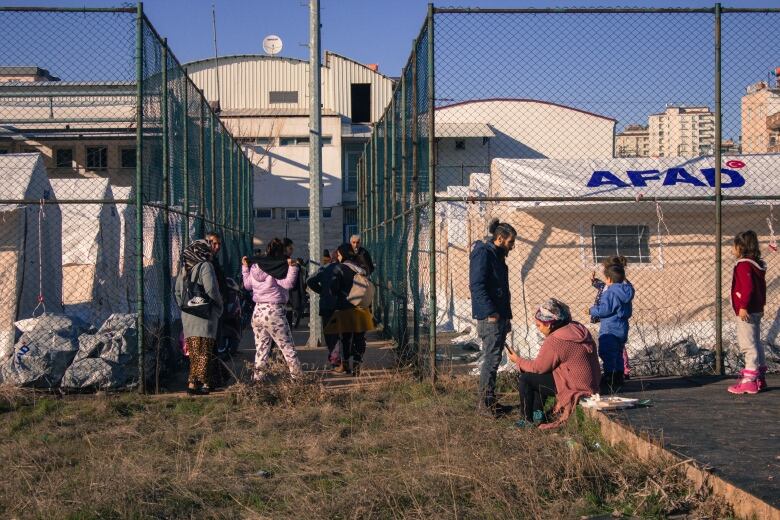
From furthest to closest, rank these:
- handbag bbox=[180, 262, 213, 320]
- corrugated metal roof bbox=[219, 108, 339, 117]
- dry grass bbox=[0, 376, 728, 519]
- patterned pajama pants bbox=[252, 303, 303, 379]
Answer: corrugated metal roof bbox=[219, 108, 339, 117]
patterned pajama pants bbox=[252, 303, 303, 379]
handbag bbox=[180, 262, 213, 320]
dry grass bbox=[0, 376, 728, 519]

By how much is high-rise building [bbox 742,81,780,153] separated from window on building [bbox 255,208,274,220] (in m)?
24.0

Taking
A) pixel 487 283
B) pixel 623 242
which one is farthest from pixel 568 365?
pixel 623 242

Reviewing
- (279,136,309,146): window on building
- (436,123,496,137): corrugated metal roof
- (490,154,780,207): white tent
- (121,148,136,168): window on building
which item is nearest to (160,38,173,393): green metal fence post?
(490,154,780,207): white tent

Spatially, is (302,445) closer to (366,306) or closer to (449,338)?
(366,306)

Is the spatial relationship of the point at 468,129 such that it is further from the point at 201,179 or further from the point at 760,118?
the point at 760,118

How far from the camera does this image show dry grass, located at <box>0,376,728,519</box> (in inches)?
198

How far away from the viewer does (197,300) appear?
8844 mm

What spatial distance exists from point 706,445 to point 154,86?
6.77m

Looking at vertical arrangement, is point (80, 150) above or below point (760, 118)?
above

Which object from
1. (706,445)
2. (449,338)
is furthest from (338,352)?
(706,445)

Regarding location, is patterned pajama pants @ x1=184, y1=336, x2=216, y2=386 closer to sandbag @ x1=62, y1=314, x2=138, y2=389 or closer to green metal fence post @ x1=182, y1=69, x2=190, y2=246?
sandbag @ x1=62, y1=314, x2=138, y2=389

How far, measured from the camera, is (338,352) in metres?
11.3

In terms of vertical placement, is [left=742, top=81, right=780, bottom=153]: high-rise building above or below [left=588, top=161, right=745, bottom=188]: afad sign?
above

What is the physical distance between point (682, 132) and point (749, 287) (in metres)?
4.48
